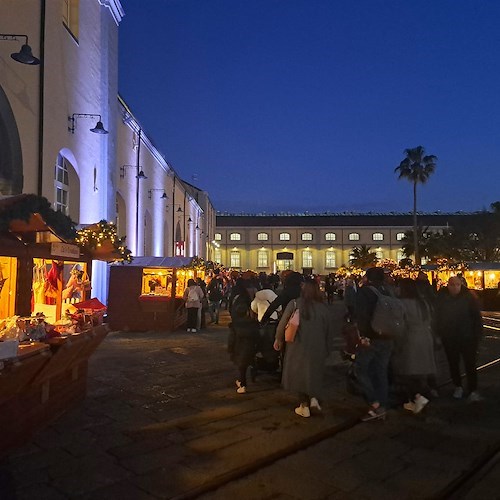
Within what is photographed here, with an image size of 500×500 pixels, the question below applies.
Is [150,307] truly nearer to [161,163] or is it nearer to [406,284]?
[406,284]

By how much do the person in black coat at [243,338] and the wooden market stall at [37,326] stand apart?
1842 millimetres

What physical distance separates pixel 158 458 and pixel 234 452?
0.74m

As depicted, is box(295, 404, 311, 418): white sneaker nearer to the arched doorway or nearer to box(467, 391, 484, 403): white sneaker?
box(467, 391, 484, 403): white sneaker

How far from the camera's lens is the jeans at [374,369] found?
252 inches

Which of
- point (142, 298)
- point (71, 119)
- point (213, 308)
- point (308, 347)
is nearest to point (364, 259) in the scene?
point (213, 308)

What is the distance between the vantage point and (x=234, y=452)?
5.34 metres

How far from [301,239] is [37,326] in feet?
301

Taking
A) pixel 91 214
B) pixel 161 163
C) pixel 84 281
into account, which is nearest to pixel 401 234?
pixel 161 163

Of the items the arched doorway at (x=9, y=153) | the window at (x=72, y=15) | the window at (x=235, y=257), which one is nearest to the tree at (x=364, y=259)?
the window at (x=72, y=15)

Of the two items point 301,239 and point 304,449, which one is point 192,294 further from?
point 301,239

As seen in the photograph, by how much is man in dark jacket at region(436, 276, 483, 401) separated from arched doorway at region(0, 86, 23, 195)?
9.09 meters

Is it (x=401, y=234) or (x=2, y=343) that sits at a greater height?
(x=401, y=234)

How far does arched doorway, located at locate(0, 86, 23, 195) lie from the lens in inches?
455

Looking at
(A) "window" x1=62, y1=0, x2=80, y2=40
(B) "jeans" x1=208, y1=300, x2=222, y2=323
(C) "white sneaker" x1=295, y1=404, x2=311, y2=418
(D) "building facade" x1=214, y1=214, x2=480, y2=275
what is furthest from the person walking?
(D) "building facade" x1=214, y1=214, x2=480, y2=275
